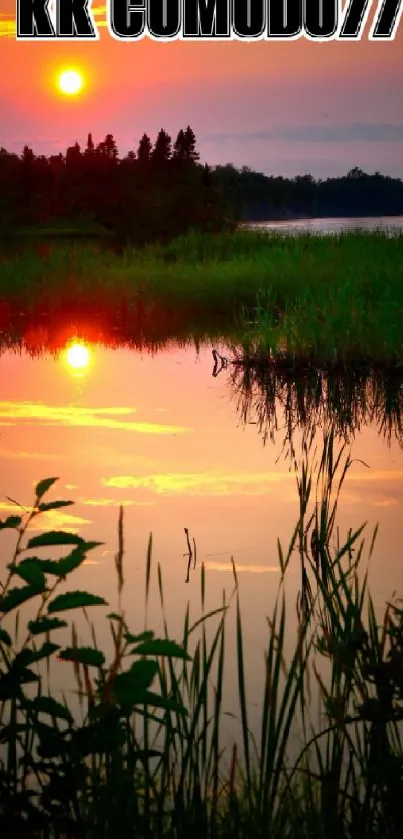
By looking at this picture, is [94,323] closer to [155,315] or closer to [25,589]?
[155,315]

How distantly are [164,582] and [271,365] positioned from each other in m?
5.90

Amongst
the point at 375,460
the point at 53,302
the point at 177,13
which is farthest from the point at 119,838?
the point at 53,302

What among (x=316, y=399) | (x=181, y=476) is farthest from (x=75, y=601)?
(x=316, y=399)

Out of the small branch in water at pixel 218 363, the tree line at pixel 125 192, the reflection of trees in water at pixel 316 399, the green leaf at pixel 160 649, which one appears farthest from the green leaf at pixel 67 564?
the tree line at pixel 125 192

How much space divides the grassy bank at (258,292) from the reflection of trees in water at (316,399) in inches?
8.1

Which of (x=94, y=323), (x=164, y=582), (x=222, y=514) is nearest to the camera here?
(x=164, y=582)

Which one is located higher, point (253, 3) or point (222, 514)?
point (253, 3)

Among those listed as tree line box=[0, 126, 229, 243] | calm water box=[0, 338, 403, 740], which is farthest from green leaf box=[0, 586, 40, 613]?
tree line box=[0, 126, 229, 243]

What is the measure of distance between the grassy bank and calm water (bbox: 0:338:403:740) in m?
0.74

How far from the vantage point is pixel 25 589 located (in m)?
2.06

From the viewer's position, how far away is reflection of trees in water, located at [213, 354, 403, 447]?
783cm

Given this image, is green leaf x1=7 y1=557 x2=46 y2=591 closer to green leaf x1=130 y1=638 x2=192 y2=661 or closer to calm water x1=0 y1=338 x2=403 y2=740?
green leaf x1=130 y1=638 x2=192 y2=661

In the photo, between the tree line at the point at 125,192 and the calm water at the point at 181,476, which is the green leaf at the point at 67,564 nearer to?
the calm water at the point at 181,476

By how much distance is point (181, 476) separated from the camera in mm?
6195
